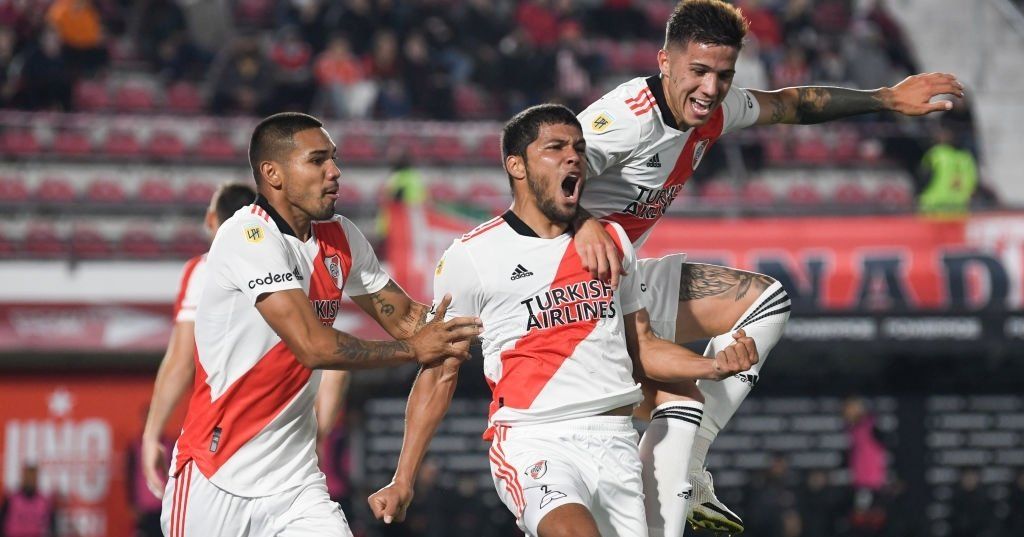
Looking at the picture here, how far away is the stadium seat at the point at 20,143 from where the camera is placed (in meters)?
16.1

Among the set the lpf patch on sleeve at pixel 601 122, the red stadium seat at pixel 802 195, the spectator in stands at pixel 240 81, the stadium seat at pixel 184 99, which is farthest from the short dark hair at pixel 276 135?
the red stadium seat at pixel 802 195

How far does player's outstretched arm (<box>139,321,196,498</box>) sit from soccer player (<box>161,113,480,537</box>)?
4.65 feet

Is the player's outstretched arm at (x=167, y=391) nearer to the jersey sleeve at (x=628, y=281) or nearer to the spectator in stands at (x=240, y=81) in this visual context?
the jersey sleeve at (x=628, y=281)

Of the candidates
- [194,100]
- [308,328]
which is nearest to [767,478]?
[194,100]

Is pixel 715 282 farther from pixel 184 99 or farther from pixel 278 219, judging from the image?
pixel 184 99

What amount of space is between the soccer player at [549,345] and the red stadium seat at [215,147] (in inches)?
456

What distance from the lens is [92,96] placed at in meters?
17.8

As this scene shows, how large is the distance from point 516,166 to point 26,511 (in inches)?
432

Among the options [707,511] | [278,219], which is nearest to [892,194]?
[707,511]

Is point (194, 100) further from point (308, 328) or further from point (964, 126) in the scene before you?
point (308, 328)

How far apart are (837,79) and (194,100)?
9.12 m

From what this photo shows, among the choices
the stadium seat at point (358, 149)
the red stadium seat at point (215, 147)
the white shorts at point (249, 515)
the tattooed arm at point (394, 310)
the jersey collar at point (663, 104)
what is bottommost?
the white shorts at point (249, 515)

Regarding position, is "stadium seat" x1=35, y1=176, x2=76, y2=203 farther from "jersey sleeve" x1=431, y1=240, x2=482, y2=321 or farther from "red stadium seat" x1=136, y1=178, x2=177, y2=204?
"jersey sleeve" x1=431, y1=240, x2=482, y2=321

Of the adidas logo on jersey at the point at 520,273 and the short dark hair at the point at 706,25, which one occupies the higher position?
the short dark hair at the point at 706,25
